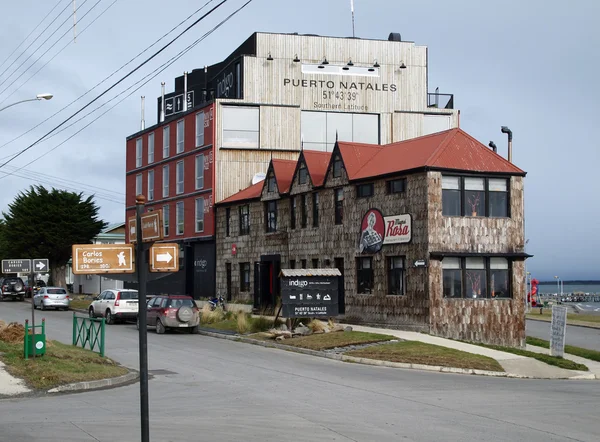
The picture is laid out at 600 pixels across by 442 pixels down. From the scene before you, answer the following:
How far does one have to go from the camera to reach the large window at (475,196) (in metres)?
31.3

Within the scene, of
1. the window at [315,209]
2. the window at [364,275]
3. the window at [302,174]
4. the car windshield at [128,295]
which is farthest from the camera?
the window at [302,174]

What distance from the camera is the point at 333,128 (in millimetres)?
52500

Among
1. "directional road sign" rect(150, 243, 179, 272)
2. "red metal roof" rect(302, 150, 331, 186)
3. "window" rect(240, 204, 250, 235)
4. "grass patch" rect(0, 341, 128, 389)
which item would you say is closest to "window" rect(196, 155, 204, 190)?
"window" rect(240, 204, 250, 235)

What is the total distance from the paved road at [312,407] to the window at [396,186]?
35.1ft

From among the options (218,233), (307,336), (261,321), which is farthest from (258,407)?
(218,233)

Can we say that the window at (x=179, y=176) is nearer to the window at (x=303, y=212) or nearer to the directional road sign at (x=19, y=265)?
the window at (x=303, y=212)

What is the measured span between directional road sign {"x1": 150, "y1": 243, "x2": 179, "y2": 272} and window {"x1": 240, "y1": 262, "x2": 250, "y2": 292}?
36512 millimetres

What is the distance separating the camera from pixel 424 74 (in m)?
55.0

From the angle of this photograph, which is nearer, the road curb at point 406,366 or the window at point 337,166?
the road curb at point 406,366

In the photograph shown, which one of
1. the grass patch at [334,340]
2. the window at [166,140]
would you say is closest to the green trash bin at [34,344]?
the grass patch at [334,340]

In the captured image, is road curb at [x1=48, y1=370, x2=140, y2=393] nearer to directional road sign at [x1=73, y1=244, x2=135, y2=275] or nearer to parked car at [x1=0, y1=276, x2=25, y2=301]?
directional road sign at [x1=73, y1=244, x2=135, y2=275]

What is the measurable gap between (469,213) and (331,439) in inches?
826

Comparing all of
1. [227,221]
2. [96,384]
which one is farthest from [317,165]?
[96,384]

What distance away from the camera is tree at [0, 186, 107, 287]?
6600 cm
